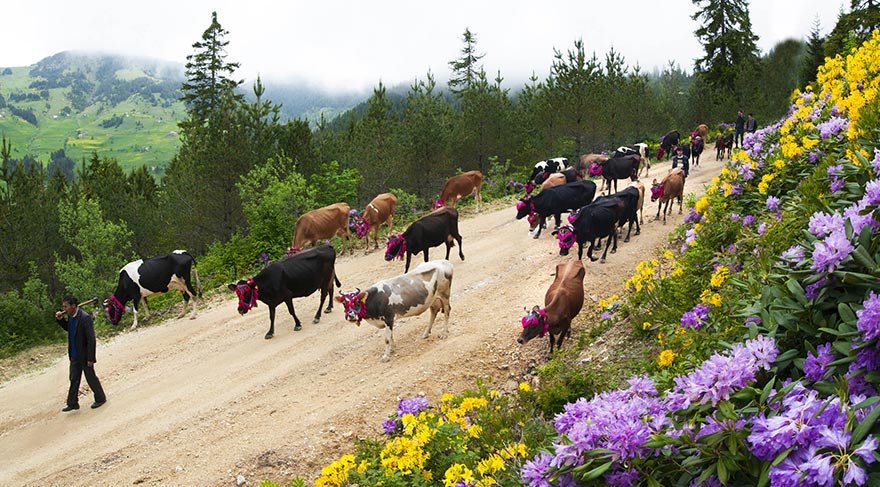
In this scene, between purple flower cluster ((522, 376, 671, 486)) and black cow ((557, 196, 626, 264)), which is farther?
black cow ((557, 196, 626, 264))

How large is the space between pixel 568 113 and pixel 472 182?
12676mm

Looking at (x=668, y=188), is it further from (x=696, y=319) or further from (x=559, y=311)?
(x=696, y=319)

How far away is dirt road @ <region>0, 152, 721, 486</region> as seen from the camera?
767cm

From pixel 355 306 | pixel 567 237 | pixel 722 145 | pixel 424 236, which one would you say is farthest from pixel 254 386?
pixel 722 145

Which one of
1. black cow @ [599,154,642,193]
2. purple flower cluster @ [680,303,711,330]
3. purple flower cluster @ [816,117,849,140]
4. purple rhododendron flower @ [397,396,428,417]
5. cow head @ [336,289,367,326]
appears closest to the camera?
purple flower cluster @ [680,303,711,330]

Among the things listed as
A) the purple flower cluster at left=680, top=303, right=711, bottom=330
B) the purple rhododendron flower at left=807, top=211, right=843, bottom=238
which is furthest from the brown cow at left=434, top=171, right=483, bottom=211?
the purple rhododendron flower at left=807, top=211, right=843, bottom=238

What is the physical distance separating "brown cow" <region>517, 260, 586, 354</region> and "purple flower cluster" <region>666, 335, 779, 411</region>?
5.77 meters

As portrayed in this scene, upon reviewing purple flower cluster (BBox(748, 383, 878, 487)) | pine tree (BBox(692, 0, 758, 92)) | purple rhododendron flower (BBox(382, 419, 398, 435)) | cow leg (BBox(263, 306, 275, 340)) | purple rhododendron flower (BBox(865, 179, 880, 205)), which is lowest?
cow leg (BBox(263, 306, 275, 340))

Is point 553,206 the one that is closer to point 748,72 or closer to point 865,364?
point 865,364

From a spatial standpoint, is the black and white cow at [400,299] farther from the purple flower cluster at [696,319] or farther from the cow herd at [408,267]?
the purple flower cluster at [696,319]

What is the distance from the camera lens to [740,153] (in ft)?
23.6

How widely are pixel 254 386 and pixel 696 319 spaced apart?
7.47m

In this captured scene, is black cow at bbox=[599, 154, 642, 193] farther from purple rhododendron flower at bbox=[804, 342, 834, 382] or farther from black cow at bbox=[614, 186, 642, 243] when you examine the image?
purple rhododendron flower at bbox=[804, 342, 834, 382]

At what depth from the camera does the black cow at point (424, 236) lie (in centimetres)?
1362
